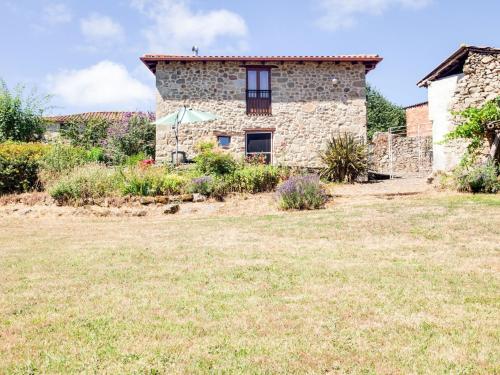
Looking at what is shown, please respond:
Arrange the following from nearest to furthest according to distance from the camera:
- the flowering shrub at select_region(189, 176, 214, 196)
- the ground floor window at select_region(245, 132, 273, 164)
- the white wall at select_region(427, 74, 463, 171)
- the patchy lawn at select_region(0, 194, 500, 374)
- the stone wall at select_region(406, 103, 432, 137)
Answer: the patchy lawn at select_region(0, 194, 500, 374) < the flowering shrub at select_region(189, 176, 214, 196) < the white wall at select_region(427, 74, 463, 171) < the ground floor window at select_region(245, 132, 273, 164) < the stone wall at select_region(406, 103, 432, 137)

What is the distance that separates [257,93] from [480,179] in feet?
37.7

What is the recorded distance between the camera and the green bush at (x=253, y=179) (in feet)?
46.6

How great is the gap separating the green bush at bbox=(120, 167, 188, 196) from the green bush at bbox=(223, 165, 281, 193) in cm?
140

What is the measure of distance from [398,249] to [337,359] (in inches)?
162

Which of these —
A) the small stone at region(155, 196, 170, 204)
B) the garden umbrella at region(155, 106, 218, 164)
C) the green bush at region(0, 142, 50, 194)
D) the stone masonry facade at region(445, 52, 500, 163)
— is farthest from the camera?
the garden umbrella at region(155, 106, 218, 164)

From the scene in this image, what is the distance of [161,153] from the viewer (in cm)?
2141

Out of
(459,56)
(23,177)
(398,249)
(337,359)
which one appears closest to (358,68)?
(459,56)

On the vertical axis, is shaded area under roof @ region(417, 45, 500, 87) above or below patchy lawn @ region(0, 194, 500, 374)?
above

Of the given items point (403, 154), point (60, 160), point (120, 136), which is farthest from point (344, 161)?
point (120, 136)

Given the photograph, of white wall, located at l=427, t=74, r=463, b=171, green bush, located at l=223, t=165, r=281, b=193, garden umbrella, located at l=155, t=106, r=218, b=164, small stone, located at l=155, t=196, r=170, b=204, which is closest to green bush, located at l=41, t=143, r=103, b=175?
garden umbrella, located at l=155, t=106, r=218, b=164

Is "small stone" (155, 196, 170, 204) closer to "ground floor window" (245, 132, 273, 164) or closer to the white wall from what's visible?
the white wall

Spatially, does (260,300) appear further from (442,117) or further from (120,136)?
(120,136)

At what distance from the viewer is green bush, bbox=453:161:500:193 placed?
12602 millimetres

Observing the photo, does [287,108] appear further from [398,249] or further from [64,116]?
[64,116]
